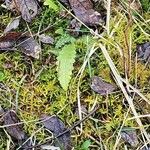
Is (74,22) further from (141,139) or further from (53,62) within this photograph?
(141,139)

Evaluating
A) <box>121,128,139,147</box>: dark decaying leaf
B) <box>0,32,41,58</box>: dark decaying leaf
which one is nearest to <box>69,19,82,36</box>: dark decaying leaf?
<box>0,32,41,58</box>: dark decaying leaf

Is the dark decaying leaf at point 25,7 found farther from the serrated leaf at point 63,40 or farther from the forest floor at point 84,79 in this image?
the serrated leaf at point 63,40

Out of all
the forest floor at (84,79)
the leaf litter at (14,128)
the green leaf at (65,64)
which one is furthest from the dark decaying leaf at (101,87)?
the leaf litter at (14,128)

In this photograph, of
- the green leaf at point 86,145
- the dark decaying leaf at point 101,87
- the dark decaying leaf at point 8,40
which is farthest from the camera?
the dark decaying leaf at point 8,40

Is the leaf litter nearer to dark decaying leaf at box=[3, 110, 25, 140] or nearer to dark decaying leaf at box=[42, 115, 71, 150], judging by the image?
dark decaying leaf at box=[3, 110, 25, 140]

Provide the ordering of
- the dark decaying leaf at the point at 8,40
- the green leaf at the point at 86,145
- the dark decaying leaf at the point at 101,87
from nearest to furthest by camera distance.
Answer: the green leaf at the point at 86,145, the dark decaying leaf at the point at 101,87, the dark decaying leaf at the point at 8,40

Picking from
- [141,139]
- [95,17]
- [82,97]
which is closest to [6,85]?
[82,97]

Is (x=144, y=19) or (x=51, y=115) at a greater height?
(x=144, y=19)
